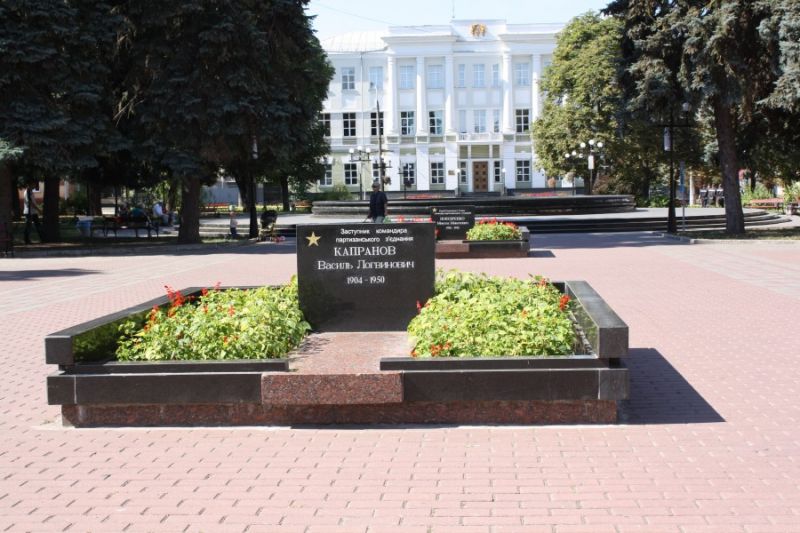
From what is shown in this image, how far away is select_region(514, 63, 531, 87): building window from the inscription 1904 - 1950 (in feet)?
260

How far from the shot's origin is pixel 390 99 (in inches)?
3398

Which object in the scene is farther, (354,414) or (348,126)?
(348,126)

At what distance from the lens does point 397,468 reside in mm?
5586

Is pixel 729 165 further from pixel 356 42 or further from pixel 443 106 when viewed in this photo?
pixel 356 42

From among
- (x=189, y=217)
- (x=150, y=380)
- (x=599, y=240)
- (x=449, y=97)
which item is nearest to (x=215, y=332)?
(x=150, y=380)

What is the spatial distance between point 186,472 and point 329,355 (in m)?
1.94

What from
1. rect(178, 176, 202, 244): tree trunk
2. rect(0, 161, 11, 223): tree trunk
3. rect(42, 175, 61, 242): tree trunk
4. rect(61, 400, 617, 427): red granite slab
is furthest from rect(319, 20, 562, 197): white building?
rect(61, 400, 617, 427): red granite slab

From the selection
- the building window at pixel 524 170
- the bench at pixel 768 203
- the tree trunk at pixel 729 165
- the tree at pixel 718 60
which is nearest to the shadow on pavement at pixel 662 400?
the tree at pixel 718 60

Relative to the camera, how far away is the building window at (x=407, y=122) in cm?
8694

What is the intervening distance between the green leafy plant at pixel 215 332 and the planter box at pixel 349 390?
29 centimetres

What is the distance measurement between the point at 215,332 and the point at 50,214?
96.2ft

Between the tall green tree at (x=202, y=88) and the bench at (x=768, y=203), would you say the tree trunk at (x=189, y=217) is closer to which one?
the tall green tree at (x=202, y=88)

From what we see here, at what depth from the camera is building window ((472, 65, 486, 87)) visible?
85.9 m

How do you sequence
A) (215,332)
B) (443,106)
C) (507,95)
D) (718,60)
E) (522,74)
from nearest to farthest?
(215,332)
(718,60)
(522,74)
(507,95)
(443,106)
